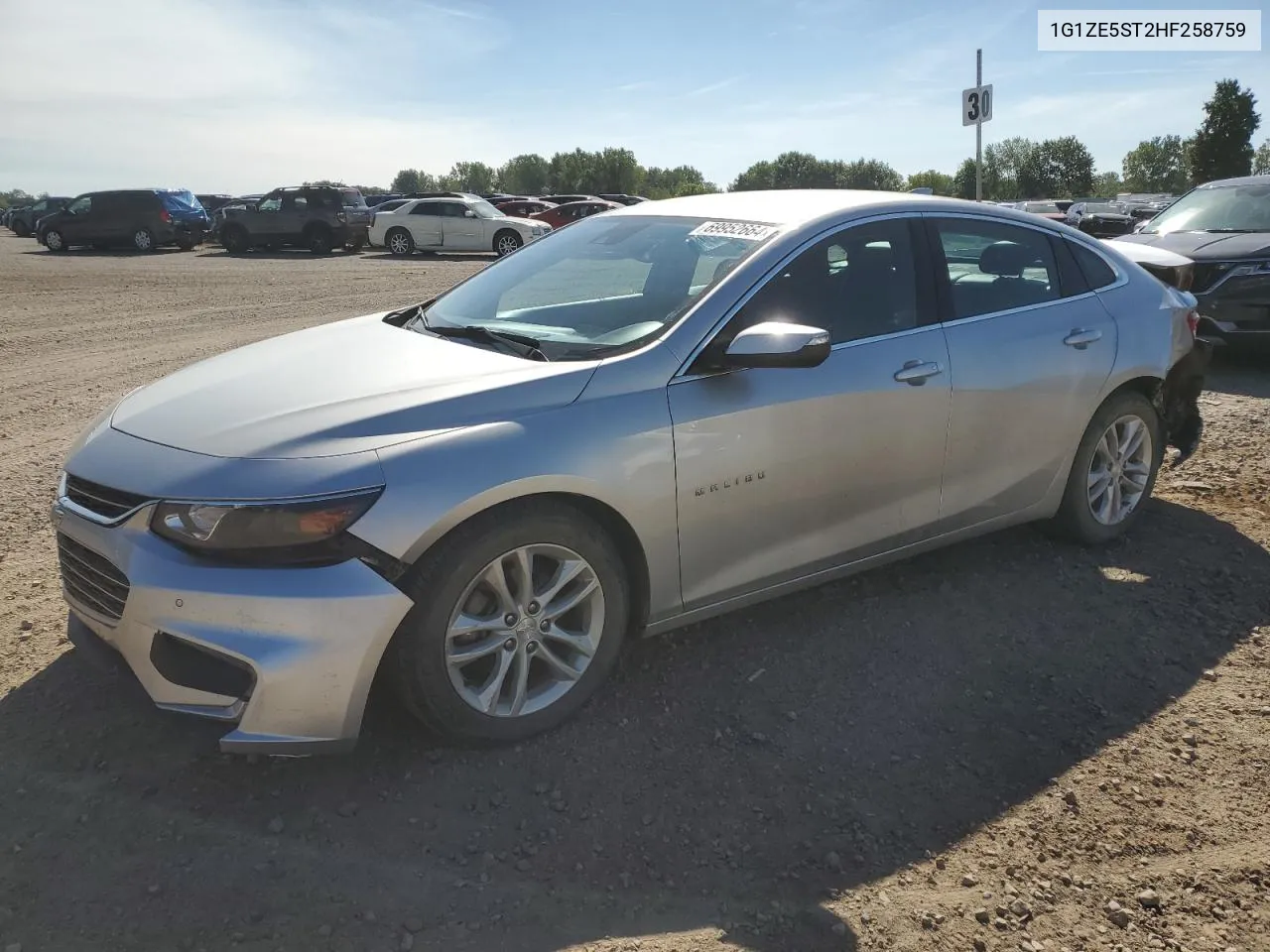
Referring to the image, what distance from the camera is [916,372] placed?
3701 mm

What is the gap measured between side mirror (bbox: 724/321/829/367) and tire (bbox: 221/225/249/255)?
26.7m

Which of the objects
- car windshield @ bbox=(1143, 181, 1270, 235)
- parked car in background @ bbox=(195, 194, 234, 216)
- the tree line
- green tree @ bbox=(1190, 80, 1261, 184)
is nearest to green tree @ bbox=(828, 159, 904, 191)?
the tree line

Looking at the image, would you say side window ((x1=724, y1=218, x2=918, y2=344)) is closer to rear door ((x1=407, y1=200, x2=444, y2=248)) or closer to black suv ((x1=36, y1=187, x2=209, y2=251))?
rear door ((x1=407, y1=200, x2=444, y2=248))

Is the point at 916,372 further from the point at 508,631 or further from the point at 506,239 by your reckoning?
the point at 506,239

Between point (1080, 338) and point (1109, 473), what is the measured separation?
0.71m

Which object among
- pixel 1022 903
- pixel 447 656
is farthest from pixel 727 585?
pixel 1022 903

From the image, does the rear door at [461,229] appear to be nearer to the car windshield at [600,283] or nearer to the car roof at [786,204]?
the car windshield at [600,283]

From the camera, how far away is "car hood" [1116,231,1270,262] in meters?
8.11

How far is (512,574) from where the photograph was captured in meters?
2.94

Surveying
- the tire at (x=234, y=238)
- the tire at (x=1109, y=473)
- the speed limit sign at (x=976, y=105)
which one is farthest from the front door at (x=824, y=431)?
the tire at (x=234, y=238)

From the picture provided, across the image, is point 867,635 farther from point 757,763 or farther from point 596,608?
point 596,608

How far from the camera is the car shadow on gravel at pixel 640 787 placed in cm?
242

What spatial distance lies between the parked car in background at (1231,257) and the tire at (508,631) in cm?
668

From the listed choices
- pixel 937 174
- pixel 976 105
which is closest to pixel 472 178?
pixel 937 174
